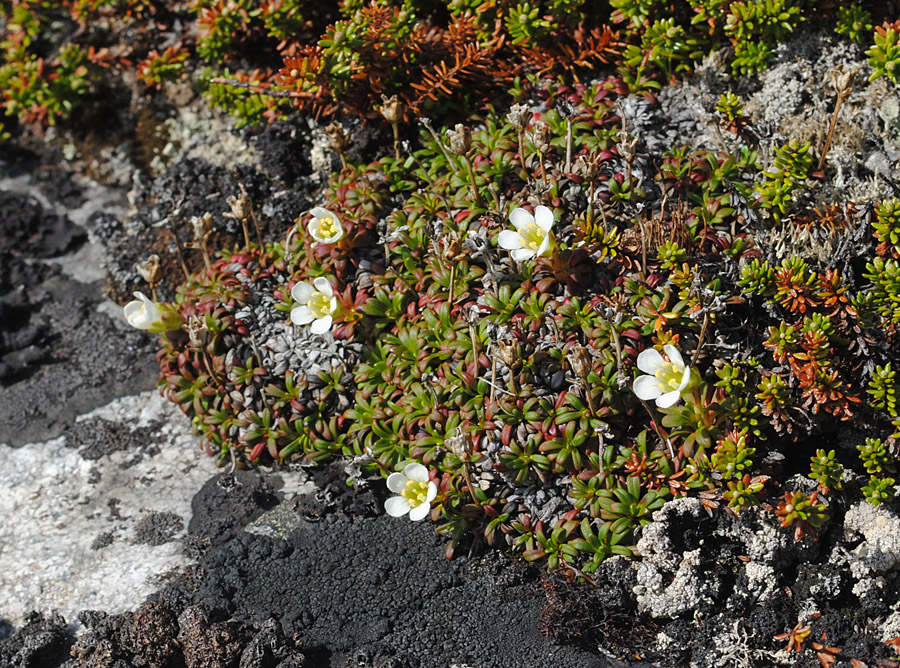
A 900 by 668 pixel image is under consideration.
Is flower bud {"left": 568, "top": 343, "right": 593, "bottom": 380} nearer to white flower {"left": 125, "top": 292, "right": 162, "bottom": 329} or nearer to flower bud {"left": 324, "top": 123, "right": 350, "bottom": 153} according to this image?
flower bud {"left": 324, "top": 123, "right": 350, "bottom": 153}

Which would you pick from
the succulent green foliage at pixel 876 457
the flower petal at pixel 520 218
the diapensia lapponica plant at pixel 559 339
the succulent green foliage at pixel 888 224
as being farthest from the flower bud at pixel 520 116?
the succulent green foliage at pixel 876 457

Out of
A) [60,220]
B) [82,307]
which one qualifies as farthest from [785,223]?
[60,220]

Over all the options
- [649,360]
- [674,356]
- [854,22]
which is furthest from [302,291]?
[854,22]

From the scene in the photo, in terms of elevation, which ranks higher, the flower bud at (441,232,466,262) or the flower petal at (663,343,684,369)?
the flower petal at (663,343,684,369)

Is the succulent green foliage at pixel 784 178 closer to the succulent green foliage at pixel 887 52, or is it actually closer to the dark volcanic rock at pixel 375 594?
the succulent green foliage at pixel 887 52

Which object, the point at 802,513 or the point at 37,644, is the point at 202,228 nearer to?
the point at 37,644

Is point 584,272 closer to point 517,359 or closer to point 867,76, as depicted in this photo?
point 517,359

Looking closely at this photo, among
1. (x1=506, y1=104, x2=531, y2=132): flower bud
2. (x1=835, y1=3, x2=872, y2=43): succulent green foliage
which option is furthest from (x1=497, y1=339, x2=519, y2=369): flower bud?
(x1=835, y1=3, x2=872, y2=43): succulent green foliage
